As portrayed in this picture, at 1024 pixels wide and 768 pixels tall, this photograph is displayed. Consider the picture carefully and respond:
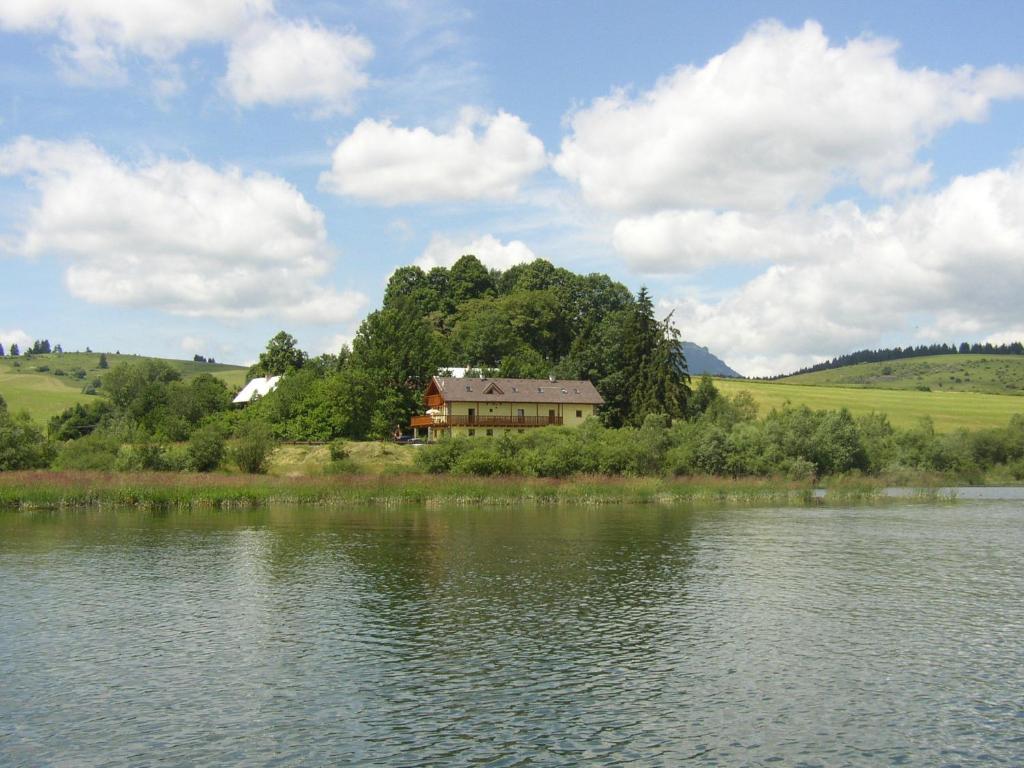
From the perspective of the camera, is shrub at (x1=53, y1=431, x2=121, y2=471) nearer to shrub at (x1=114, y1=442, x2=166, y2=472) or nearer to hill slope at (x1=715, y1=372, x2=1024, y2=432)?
shrub at (x1=114, y1=442, x2=166, y2=472)

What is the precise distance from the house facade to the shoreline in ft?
115

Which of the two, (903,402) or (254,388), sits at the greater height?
(254,388)

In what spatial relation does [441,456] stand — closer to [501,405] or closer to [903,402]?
[501,405]

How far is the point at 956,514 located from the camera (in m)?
60.4

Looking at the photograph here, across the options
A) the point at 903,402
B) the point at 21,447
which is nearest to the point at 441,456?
the point at 21,447

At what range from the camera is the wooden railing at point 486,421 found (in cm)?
10888

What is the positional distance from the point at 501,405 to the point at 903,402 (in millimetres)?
68345

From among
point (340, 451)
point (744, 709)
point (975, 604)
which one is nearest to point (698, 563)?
point (975, 604)

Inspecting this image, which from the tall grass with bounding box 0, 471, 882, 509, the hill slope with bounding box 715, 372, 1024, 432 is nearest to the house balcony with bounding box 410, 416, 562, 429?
the hill slope with bounding box 715, 372, 1024, 432

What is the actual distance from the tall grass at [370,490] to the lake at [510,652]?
17.8 meters

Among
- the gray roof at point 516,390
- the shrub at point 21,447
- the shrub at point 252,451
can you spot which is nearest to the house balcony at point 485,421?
the gray roof at point 516,390

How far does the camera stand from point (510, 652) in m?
23.6

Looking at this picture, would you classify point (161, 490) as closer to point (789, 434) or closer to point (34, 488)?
point (34, 488)

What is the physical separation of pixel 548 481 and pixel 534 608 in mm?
43718
